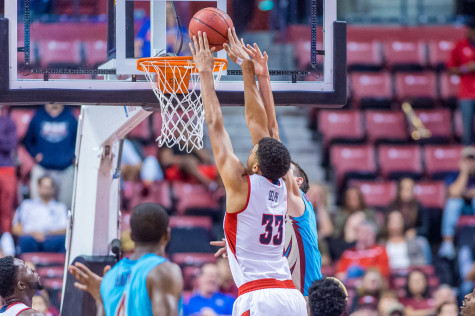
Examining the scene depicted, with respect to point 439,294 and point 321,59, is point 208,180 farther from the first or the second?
point 321,59

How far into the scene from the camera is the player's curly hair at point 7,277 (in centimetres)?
500

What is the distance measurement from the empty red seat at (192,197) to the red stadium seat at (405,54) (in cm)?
384

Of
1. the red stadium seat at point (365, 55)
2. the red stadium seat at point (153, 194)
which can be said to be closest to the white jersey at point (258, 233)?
the red stadium seat at point (153, 194)

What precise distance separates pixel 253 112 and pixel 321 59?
954 mm

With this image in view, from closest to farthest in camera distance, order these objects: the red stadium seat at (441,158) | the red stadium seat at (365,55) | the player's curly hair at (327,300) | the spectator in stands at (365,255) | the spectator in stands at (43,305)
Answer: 1. the player's curly hair at (327,300)
2. the spectator in stands at (43,305)
3. the spectator in stands at (365,255)
4. the red stadium seat at (441,158)
5. the red stadium seat at (365,55)

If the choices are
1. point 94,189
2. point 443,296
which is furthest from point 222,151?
point 443,296

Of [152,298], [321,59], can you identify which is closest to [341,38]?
[321,59]

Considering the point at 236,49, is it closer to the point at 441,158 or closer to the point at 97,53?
the point at 97,53

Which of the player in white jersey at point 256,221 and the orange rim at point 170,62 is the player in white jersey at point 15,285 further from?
the orange rim at point 170,62

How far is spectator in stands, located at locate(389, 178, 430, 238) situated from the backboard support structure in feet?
15.8

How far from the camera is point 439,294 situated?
903 cm

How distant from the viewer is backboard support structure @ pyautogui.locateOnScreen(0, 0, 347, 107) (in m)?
5.65

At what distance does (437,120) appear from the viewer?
12391 millimetres

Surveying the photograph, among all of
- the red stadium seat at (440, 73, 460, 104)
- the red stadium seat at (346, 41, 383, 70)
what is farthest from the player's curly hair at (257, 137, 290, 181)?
the red stadium seat at (440, 73, 460, 104)
